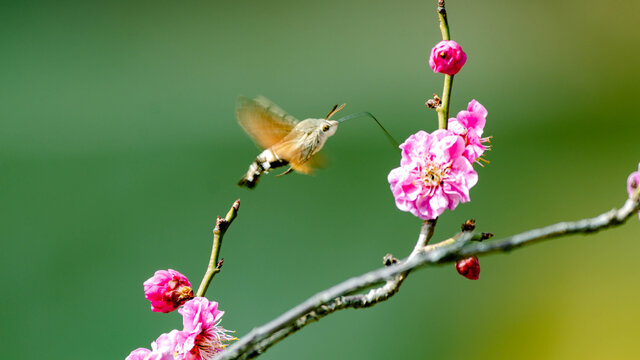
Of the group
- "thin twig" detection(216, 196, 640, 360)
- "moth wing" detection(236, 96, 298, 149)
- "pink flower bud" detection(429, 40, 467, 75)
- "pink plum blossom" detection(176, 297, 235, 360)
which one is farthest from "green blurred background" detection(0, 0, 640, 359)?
"thin twig" detection(216, 196, 640, 360)

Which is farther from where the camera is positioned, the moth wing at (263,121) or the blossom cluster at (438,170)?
the moth wing at (263,121)

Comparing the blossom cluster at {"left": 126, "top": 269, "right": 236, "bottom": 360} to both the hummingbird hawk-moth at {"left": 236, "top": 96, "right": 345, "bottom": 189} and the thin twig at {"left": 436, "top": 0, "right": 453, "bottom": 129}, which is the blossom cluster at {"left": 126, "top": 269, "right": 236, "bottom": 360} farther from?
the thin twig at {"left": 436, "top": 0, "right": 453, "bottom": 129}

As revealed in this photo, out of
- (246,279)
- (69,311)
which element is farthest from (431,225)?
(69,311)

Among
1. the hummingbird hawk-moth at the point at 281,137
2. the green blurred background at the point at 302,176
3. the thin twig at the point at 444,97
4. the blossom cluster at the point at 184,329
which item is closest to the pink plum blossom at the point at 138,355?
the blossom cluster at the point at 184,329

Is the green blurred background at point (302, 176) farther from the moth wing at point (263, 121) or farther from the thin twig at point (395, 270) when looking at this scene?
the thin twig at point (395, 270)

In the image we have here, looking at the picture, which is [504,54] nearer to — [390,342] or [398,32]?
[398,32]

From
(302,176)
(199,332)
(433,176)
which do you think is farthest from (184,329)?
(302,176)

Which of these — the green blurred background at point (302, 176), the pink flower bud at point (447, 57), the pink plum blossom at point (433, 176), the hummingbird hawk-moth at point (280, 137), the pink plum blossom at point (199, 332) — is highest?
the green blurred background at point (302, 176)
